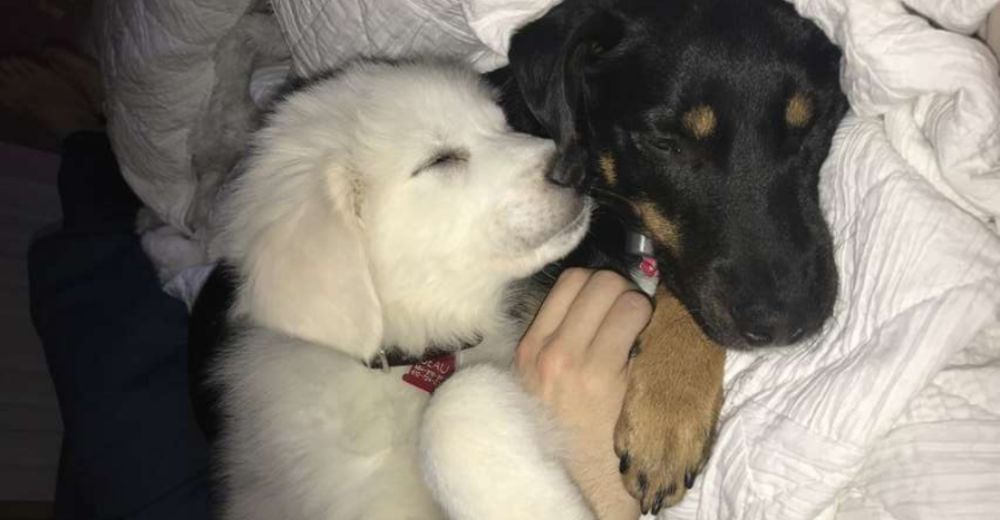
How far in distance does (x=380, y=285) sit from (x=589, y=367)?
1.31 feet

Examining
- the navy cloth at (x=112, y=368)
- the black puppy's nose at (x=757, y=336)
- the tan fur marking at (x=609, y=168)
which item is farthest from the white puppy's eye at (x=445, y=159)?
the navy cloth at (x=112, y=368)

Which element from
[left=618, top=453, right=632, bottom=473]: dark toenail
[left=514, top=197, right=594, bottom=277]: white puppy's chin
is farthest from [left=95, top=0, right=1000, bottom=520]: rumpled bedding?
[left=514, top=197, right=594, bottom=277]: white puppy's chin

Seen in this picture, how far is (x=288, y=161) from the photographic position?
1.42 m

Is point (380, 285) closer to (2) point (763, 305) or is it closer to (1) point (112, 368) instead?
(2) point (763, 305)

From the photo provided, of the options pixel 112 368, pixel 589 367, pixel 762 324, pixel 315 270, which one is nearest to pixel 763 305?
pixel 762 324

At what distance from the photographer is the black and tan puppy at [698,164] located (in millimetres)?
1316

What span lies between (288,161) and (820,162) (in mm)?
920

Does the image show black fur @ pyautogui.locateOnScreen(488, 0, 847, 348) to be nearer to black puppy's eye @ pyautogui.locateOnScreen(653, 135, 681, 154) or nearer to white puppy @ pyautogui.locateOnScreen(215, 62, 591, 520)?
black puppy's eye @ pyautogui.locateOnScreen(653, 135, 681, 154)

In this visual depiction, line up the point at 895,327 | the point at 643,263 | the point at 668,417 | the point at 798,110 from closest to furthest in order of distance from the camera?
the point at 895,327
the point at 668,417
the point at 798,110
the point at 643,263

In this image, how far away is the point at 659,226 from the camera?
1.50 metres

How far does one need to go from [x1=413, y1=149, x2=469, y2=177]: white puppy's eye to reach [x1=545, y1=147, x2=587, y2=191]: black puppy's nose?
5.8 inches

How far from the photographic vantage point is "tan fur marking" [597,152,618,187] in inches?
62.2

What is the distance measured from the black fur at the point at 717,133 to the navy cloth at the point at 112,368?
141 cm

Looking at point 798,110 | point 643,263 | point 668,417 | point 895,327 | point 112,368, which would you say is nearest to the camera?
point 895,327
